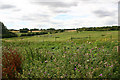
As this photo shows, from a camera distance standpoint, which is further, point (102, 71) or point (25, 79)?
point (102, 71)

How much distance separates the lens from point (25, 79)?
3721mm

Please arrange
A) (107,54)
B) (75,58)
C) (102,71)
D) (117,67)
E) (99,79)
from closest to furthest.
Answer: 1. (99,79)
2. (102,71)
3. (117,67)
4. (75,58)
5. (107,54)

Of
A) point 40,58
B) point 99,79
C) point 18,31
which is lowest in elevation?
point 99,79

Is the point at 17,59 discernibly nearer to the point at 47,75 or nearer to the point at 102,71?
the point at 47,75

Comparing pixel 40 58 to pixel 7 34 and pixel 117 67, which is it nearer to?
pixel 117 67

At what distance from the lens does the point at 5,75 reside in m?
3.79

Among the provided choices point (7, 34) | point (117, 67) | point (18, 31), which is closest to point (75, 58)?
point (117, 67)

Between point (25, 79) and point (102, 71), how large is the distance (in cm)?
231

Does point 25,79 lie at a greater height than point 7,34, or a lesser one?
lesser

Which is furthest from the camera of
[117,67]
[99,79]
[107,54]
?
[107,54]

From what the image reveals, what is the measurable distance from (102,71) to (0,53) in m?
3.85

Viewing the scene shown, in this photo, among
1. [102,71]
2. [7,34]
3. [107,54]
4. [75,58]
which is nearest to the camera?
[102,71]

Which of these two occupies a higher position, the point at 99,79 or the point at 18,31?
the point at 18,31

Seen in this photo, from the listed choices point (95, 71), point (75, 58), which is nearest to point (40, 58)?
point (75, 58)
